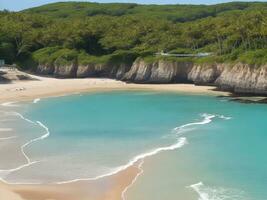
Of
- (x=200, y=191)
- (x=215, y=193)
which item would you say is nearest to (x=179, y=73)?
(x=200, y=191)

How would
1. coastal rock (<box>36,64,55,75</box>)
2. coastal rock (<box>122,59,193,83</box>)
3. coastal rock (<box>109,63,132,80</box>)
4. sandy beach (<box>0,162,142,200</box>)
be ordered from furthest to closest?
coastal rock (<box>36,64,55,75</box>) < coastal rock (<box>109,63,132,80</box>) < coastal rock (<box>122,59,193,83</box>) < sandy beach (<box>0,162,142,200</box>)

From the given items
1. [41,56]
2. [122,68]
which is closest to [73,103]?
[122,68]

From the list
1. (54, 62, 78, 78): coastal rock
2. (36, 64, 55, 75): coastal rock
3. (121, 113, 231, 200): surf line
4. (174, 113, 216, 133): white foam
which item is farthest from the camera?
(36, 64, 55, 75): coastal rock

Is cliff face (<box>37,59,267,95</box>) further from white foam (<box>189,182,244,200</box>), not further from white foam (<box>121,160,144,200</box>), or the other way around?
white foam (<box>189,182,244,200</box>)

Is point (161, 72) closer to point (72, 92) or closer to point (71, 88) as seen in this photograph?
point (71, 88)

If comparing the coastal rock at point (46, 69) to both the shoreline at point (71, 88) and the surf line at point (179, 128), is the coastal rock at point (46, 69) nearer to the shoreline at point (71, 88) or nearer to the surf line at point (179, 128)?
the shoreline at point (71, 88)

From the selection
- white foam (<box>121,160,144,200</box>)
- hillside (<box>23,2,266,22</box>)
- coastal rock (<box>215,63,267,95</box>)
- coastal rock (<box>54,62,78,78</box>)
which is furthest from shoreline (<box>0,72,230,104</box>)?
hillside (<box>23,2,266,22</box>)
